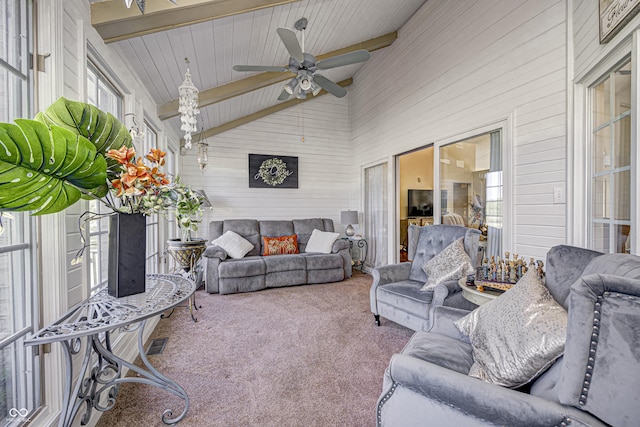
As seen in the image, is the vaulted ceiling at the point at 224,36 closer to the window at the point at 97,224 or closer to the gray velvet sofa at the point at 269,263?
the window at the point at 97,224

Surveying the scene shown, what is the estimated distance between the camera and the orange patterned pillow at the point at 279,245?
478 centimetres

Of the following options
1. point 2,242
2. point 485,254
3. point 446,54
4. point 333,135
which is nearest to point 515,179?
point 485,254

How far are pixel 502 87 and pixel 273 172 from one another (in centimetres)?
403

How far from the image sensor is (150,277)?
190 cm

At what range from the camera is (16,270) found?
1.25 meters

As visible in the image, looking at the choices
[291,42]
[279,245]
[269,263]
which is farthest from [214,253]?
[291,42]

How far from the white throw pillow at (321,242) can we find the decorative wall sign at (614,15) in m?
3.90

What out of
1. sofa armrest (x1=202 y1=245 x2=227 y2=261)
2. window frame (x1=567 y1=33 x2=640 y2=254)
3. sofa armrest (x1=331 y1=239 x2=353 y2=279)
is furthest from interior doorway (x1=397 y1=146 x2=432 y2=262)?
window frame (x1=567 y1=33 x2=640 y2=254)

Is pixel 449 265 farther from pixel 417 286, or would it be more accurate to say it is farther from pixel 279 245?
pixel 279 245

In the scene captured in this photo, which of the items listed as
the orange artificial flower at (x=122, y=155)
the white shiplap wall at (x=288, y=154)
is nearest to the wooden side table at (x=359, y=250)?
the white shiplap wall at (x=288, y=154)

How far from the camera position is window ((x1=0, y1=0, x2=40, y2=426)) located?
117cm

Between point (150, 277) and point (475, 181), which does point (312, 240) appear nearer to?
point (475, 181)

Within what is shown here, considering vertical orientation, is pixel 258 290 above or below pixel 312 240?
below

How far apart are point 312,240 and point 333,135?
2.49 m
